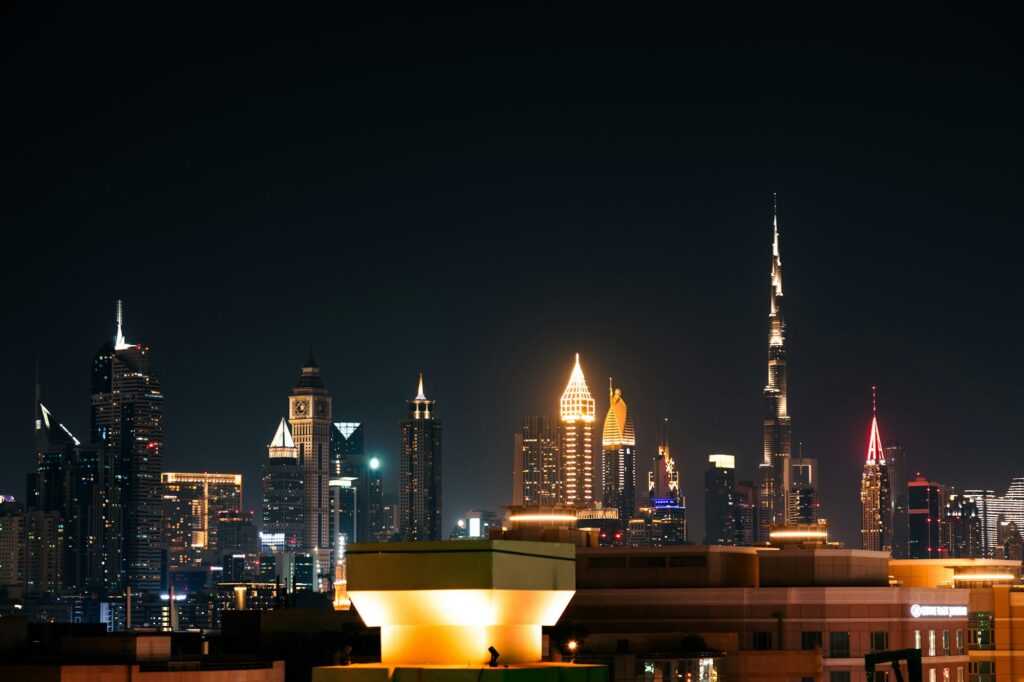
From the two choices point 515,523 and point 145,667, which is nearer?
point 145,667

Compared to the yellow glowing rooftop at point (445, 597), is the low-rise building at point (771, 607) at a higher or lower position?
lower

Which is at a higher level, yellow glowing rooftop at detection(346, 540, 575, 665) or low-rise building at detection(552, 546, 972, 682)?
yellow glowing rooftop at detection(346, 540, 575, 665)

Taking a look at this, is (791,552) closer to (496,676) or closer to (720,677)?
(720,677)

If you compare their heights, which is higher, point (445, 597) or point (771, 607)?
point (445, 597)

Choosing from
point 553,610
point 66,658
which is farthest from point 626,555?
point 553,610

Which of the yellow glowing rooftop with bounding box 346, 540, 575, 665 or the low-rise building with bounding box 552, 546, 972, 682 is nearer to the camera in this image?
the yellow glowing rooftop with bounding box 346, 540, 575, 665

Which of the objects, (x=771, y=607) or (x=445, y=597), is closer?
(x=445, y=597)

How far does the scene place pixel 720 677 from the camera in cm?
9881

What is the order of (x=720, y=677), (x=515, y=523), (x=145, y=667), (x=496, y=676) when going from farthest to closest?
(x=515, y=523) < (x=720, y=677) < (x=145, y=667) < (x=496, y=676)

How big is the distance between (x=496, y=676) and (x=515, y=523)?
124m

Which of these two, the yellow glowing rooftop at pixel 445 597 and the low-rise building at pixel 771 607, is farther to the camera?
the low-rise building at pixel 771 607

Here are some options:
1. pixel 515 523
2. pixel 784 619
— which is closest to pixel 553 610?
pixel 784 619

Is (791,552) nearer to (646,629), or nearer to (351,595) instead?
(646,629)

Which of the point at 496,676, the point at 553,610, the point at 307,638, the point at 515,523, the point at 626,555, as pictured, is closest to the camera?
the point at 496,676
